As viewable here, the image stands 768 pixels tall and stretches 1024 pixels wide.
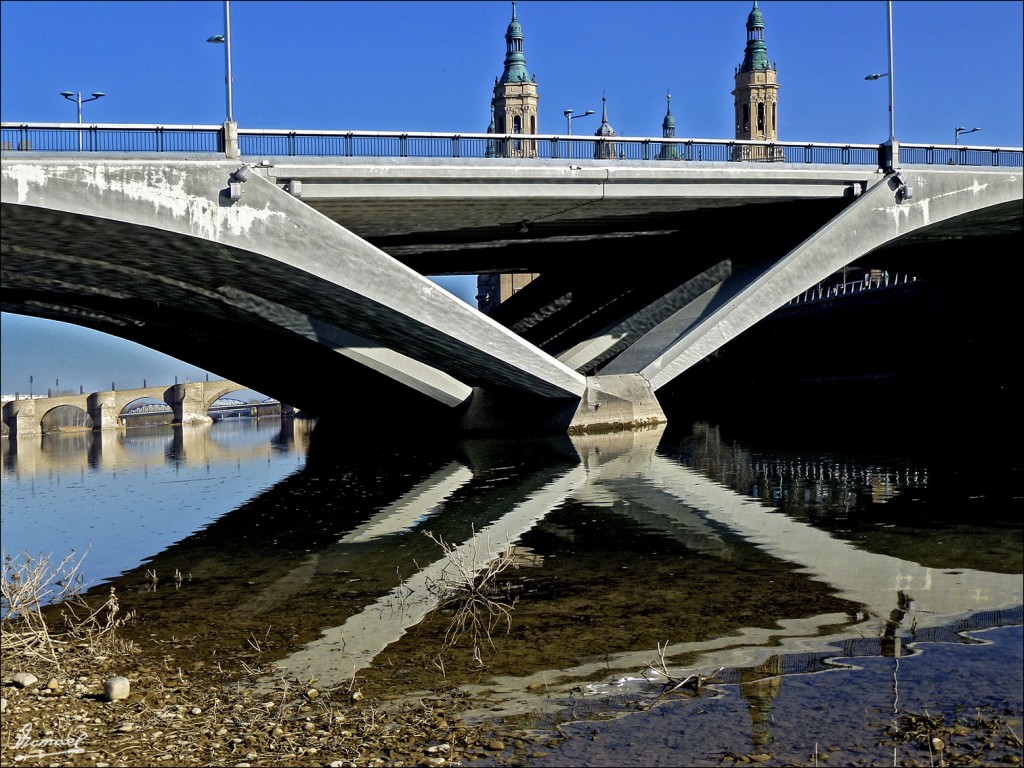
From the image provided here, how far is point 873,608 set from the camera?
9.25 m

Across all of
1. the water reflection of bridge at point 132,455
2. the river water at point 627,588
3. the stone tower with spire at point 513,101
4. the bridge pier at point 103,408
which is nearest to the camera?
the river water at point 627,588

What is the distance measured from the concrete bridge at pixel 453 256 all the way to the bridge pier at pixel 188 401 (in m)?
37.5

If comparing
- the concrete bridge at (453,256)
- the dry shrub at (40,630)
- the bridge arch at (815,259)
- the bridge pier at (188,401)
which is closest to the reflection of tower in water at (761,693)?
the dry shrub at (40,630)

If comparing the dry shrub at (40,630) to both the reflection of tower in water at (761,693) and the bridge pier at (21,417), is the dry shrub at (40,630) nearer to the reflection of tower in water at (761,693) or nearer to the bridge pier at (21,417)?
the reflection of tower in water at (761,693)

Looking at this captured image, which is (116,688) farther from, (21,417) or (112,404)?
(112,404)

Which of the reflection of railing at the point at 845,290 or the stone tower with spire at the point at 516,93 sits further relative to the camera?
the stone tower with spire at the point at 516,93

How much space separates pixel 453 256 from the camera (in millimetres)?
42594

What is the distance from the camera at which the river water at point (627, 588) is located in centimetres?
681

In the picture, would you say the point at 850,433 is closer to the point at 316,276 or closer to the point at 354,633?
the point at 316,276

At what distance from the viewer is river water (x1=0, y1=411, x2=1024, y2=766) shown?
6812mm

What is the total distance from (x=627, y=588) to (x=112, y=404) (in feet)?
240

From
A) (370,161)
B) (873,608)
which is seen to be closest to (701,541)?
(873,608)

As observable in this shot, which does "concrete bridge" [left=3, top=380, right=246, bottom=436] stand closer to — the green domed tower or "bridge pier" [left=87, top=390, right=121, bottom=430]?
"bridge pier" [left=87, top=390, right=121, bottom=430]

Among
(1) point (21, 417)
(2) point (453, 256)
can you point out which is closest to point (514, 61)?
(1) point (21, 417)
